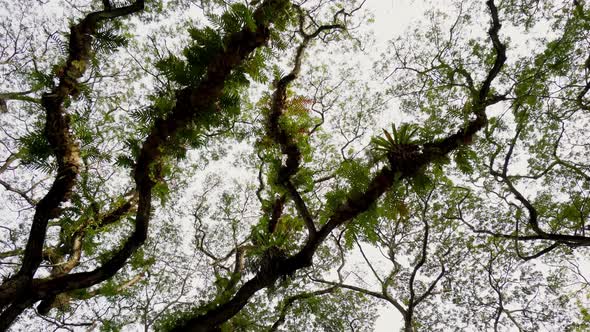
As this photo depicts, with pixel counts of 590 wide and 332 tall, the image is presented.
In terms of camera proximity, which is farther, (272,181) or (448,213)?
(448,213)

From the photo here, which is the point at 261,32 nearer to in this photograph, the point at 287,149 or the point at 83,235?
the point at 287,149

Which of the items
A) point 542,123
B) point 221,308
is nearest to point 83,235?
point 221,308

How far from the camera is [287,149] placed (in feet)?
18.1

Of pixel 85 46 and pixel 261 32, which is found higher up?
pixel 85 46

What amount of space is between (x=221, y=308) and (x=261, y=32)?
14.8 feet

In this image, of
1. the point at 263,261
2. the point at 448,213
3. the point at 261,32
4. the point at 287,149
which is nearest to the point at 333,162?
the point at 448,213

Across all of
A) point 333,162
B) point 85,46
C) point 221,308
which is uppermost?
point 333,162

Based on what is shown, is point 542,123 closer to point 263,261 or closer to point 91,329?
point 263,261

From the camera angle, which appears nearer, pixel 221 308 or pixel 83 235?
pixel 221 308

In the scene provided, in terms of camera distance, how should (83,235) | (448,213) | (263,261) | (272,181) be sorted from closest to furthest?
(263,261)
(272,181)
(83,235)
(448,213)

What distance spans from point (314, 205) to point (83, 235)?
5.51m

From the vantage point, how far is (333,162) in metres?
9.35

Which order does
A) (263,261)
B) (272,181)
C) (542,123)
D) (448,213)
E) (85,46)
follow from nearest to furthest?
(85,46) → (263,261) → (272,181) → (542,123) → (448,213)

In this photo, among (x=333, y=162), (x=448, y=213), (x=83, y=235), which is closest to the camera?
(x=83, y=235)
